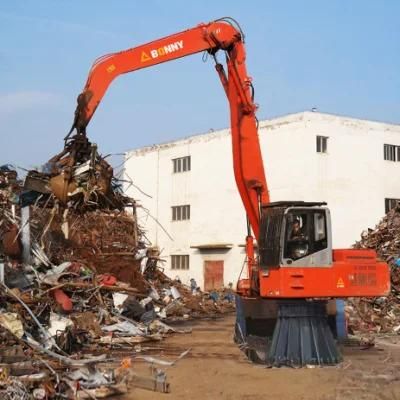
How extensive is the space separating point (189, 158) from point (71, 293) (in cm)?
2172

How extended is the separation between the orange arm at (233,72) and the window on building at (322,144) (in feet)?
54.9

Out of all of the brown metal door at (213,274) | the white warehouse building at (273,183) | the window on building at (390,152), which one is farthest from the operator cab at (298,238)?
the brown metal door at (213,274)

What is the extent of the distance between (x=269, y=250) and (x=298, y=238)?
0.54m

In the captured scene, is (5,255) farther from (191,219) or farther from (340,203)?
(191,219)

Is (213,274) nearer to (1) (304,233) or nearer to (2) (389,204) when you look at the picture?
(2) (389,204)

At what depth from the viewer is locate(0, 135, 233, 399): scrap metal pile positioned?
891cm

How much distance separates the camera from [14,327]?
10.9 meters

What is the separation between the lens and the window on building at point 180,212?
35.4m

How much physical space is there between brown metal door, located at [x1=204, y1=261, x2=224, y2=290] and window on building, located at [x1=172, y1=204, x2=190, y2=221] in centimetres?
315

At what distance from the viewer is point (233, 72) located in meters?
13.1

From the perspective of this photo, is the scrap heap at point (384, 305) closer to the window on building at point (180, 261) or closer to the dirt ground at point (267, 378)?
the dirt ground at point (267, 378)

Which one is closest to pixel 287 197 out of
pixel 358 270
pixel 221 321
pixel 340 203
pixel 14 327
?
pixel 340 203

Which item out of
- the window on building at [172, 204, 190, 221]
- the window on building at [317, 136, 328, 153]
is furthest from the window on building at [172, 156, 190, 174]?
the window on building at [317, 136, 328, 153]

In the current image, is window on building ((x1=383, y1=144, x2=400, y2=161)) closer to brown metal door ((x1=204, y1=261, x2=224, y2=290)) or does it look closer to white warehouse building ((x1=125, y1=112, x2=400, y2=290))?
white warehouse building ((x1=125, y1=112, x2=400, y2=290))
